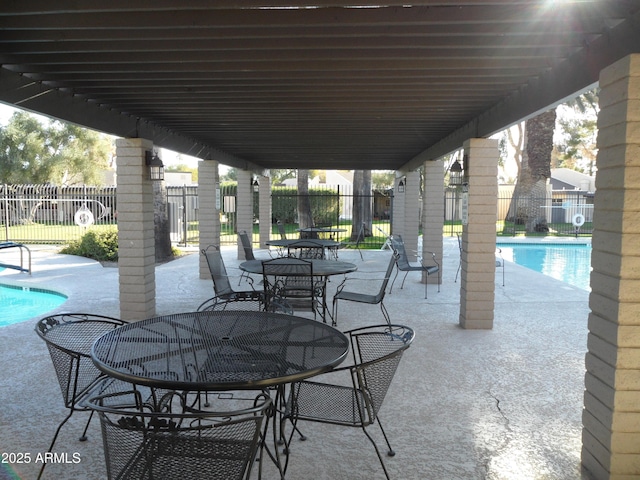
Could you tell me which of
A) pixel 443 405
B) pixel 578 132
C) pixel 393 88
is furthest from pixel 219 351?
pixel 578 132

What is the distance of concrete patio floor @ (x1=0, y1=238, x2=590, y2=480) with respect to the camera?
2721 millimetres

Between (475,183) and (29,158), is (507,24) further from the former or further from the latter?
(29,158)

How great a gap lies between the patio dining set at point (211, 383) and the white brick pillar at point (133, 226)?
2.70 m

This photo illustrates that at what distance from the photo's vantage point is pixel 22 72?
3.92 metres

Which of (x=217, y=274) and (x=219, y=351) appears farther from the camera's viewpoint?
(x=217, y=274)

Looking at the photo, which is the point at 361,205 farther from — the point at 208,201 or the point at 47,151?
the point at 47,151

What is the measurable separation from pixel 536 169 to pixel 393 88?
59.1ft

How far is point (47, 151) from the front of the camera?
64.4 feet

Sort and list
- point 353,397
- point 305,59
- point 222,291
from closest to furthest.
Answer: point 353,397, point 305,59, point 222,291

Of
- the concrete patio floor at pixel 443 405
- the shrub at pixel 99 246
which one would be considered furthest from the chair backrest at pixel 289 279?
the shrub at pixel 99 246

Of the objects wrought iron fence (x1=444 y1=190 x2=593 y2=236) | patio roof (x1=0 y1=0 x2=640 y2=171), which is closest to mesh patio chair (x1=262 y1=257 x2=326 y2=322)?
patio roof (x1=0 y1=0 x2=640 y2=171)

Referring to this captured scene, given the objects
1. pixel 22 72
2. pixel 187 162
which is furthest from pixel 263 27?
pixel 187 162

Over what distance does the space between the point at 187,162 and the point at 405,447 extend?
6601cm

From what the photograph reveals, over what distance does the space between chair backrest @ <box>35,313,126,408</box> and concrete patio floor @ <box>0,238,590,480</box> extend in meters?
0.40
